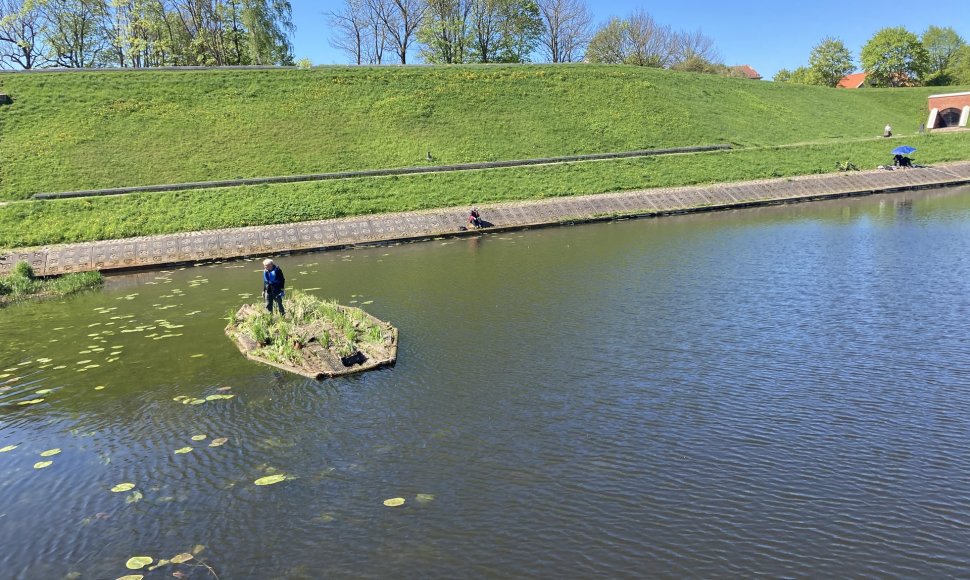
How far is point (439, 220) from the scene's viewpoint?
40.4 m

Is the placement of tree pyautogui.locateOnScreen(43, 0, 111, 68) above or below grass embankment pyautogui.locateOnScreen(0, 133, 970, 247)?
above

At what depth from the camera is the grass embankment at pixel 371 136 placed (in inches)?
1656

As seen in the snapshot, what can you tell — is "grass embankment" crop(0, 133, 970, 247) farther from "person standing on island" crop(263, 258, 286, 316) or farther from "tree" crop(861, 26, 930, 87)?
"tree" crop(861, 26, 930, 87)

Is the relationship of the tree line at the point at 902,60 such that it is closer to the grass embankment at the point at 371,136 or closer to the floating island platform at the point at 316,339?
the grass embankment at the point at 371,136

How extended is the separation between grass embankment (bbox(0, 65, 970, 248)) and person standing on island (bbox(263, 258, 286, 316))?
21.6 metres

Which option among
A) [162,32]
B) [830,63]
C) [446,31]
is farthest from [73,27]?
[830,63]

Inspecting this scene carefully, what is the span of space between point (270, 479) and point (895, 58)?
390ft

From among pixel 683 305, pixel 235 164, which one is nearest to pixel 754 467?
pixel 683 305

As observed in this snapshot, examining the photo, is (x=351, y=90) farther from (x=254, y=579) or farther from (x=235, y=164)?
(x=254, y=579)

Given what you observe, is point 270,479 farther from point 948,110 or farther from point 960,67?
point 960,67

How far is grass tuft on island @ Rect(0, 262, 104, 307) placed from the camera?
28531mm

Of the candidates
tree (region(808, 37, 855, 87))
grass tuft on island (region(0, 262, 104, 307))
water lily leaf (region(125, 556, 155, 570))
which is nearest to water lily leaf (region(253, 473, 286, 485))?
water lily leaf (region(125, 556, 155, 570))

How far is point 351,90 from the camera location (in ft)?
203

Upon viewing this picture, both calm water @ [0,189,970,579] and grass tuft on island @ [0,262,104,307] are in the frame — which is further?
grass tuft on island @ [0,262,104,307]
